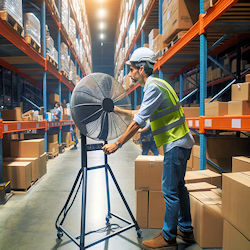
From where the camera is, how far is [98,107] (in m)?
1.94

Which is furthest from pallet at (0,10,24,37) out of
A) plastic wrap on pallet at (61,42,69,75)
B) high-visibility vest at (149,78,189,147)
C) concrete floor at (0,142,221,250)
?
plastic wrap on pallet at (61,42,69,75)

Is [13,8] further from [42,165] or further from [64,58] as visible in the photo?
[64,58]

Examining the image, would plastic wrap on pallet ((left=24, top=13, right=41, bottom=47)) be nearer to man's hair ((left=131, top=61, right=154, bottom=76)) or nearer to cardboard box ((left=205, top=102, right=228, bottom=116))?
man's hair ((left=131, top=61, right=154, bottom=76))

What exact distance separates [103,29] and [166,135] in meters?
21.6

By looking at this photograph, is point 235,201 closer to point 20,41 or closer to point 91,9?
point 20,41

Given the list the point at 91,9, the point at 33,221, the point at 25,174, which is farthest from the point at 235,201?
the point at 91,9

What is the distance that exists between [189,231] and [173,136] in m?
1.02

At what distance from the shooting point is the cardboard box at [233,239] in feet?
4.87

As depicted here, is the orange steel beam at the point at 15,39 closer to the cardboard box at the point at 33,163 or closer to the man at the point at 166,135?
the cardboard box at the point at 33,163

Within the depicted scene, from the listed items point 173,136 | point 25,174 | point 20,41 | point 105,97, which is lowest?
point 25,174

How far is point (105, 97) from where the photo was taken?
6.53ft

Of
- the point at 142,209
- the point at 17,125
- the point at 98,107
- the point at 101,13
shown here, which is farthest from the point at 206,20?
the point at 101,13

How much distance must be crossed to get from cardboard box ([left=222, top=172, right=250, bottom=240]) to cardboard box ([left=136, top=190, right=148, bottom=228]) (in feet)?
3.05

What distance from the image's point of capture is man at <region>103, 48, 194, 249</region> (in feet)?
5.96
